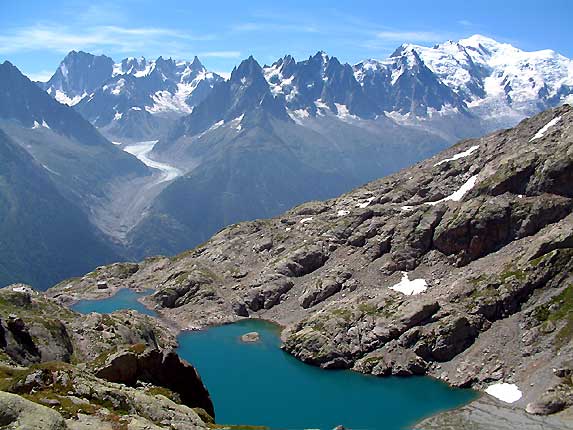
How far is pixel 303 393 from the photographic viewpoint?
12362 centimetres

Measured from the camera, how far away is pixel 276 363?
142 meters

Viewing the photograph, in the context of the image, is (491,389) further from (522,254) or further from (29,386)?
(29,386)

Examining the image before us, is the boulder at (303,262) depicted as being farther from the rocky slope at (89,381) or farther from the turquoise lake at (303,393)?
the rocky slope at (89,381)

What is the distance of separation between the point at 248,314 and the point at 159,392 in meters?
118

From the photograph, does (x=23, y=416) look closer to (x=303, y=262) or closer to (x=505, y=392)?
(x=505, y=392)

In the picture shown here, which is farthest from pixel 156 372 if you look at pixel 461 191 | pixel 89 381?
pixel 461 191

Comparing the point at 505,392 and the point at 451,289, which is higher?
the point at 451,289

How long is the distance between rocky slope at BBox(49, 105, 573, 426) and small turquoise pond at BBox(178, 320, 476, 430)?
15.1 ft

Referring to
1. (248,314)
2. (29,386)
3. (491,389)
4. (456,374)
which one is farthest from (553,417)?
(248,314)

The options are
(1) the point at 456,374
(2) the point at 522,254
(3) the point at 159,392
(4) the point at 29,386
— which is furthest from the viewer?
(2) the point at 522,254

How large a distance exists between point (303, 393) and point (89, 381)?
75.1m

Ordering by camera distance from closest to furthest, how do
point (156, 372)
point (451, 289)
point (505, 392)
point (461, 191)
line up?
point (156, 372)
point (505, 392)
point (451, 289)
point (461, 191)

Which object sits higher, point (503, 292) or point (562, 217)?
point (562, 217)

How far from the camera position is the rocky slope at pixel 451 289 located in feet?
414
